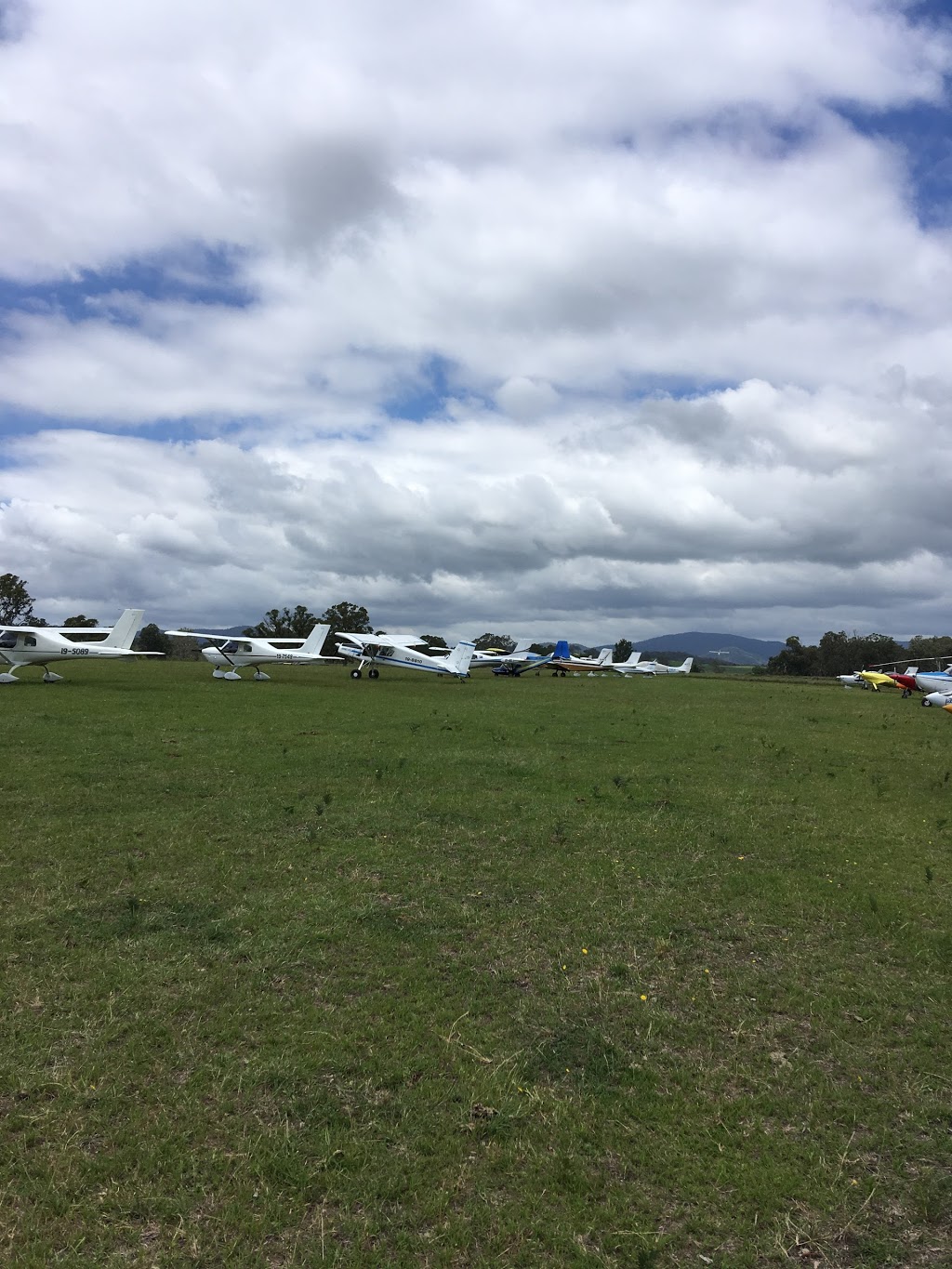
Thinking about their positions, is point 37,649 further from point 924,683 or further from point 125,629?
point 924,683

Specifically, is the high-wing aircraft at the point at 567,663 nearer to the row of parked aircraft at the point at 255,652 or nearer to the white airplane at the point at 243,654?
the row of parked aircraft at the point at 255,652

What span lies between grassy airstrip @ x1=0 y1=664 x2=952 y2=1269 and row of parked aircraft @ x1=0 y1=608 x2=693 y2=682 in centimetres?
2161

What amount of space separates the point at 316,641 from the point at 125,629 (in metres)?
10.4

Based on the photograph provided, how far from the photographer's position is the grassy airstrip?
290 cm

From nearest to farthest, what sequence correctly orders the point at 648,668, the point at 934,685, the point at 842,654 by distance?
1. the point at 934,685
2. the point at 648,668
3. the point at 842,654

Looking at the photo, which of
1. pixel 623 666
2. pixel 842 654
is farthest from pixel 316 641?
pixel 842 654

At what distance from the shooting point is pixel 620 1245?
110 inches

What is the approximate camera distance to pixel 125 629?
32.6 metres

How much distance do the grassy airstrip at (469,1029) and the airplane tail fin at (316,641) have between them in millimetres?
30105

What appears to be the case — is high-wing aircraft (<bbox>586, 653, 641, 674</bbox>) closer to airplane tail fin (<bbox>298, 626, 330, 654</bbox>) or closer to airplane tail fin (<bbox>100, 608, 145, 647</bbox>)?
airplane tail fin (<bbox>298, 626, 330, 654</bbox>)

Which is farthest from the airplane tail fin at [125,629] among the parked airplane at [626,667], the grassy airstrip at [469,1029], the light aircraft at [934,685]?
the parked airplane at [626,667]

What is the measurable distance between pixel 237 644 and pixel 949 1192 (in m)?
37.3

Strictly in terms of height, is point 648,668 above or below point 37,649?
below

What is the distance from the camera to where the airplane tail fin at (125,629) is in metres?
32.4
